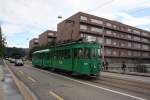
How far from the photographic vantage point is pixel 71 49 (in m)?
23.9

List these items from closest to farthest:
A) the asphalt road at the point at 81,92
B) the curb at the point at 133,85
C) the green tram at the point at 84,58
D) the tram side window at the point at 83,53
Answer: the asphalt road at the point at 81,92 < the curb at the point at 133,85 < the green tram at the point at 84,58 < the tram side window at the point at 83,53

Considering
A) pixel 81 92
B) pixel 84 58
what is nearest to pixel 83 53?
pixel 84 58

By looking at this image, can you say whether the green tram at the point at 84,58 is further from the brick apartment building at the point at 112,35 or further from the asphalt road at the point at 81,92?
the brick apartment building at the point at 112,35

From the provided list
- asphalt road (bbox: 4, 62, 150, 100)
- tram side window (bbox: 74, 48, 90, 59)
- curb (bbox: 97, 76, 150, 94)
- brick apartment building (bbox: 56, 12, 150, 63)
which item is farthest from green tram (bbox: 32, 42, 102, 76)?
brick apartment building (bbox: 56, 12, 150, 63)

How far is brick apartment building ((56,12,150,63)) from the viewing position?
79500mm

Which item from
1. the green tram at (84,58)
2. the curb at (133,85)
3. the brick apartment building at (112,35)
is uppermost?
the brick apartment building at (112,35)

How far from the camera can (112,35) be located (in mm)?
91375

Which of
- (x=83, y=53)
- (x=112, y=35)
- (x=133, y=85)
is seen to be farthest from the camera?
(x=112, y=35)

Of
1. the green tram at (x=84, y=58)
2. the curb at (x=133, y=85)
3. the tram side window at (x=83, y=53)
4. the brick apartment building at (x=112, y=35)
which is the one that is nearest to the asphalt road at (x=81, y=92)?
the curb at (x=133, y=85)

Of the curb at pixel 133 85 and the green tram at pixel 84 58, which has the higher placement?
the green tram at pixel 84 58

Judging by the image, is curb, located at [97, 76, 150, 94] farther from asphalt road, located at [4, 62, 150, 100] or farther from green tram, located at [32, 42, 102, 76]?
green tram, located at [32, 42, 102, 76]

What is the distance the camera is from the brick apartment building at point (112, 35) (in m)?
79.5

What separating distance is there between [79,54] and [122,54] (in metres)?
75.7

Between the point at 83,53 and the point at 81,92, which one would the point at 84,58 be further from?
→ the point at 81,92
